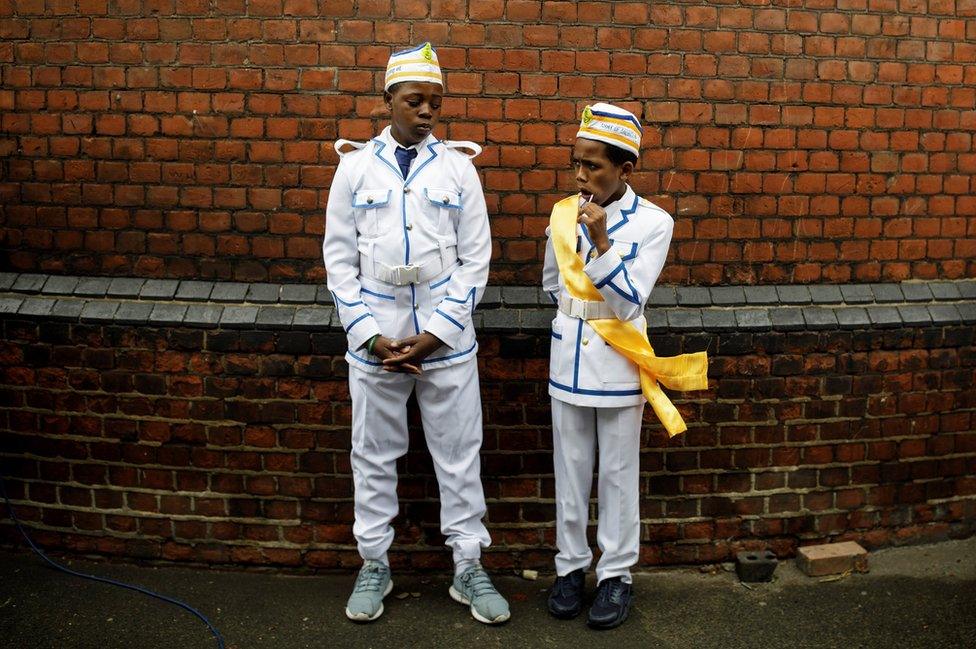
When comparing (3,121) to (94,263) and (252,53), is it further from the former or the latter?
(252,53)

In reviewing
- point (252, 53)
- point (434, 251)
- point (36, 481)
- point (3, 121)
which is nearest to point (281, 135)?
point (252, 53)

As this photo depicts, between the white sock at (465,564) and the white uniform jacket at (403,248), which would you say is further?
the white sock at (465,564)

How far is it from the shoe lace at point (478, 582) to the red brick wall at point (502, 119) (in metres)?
1.33

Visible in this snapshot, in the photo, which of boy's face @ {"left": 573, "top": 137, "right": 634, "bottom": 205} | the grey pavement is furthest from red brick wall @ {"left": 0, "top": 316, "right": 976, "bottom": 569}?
boy's face @ {"left": 573, "top": 137, "right": 634, "bottom": 205}

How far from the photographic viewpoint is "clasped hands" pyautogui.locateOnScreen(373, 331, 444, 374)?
3852mm

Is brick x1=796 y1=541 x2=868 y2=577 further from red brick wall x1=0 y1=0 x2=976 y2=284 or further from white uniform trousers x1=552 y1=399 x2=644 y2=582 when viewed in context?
red brick wall x1=0 y1=0 x2=976 y2=284

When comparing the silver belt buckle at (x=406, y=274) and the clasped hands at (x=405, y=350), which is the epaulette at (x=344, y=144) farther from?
the clasped hands at (x=405, y=350)

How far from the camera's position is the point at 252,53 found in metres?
4.32

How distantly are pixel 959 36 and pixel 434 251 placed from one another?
2.75 metres

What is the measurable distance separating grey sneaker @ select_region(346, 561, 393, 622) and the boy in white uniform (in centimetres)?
72

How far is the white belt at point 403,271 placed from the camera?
389cm

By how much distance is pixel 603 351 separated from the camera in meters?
3.89

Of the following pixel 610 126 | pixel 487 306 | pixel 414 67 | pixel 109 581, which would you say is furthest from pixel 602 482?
pixel 109 581

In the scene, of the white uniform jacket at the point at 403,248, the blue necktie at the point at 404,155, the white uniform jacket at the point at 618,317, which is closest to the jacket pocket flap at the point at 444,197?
the white uniform jacket at the point at 403,248
